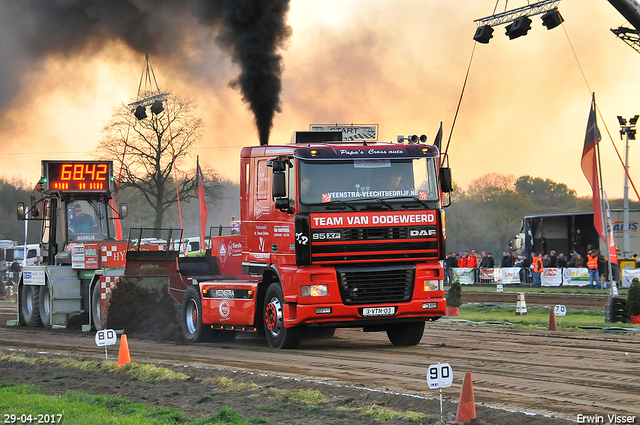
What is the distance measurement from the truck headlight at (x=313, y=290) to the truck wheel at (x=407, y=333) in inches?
86.3

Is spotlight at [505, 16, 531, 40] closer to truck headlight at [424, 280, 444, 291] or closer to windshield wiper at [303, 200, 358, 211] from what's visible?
truck headlight at [424, 280, 444, 291]

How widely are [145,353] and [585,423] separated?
845 centimetres

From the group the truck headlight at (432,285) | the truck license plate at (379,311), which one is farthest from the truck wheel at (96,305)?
the truck headlight at (432,285)

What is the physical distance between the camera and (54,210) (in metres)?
19.7

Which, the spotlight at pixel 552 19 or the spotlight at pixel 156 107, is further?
the spotlight at pixel 156 107

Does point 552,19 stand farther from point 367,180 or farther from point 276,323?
point 276,323

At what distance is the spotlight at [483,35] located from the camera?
19859mm

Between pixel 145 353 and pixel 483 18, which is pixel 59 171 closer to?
pixel 145 353

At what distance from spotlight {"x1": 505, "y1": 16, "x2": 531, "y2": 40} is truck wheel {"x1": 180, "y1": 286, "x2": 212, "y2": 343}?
9.68 metres

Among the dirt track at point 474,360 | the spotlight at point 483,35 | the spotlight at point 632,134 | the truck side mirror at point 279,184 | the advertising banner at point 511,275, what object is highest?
the spotlight at point 632,134

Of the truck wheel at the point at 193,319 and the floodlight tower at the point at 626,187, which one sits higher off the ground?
the floodlight tower at the point at 626,187

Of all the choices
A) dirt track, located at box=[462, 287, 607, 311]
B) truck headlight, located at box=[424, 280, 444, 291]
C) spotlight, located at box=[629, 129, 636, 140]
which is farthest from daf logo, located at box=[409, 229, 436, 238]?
spotlight, located at box=[629, 129, 636, 140]

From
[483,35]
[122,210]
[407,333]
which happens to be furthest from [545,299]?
[122,210]

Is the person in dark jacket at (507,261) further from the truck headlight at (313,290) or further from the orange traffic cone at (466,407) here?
the orange traffic cone at (466,407)
